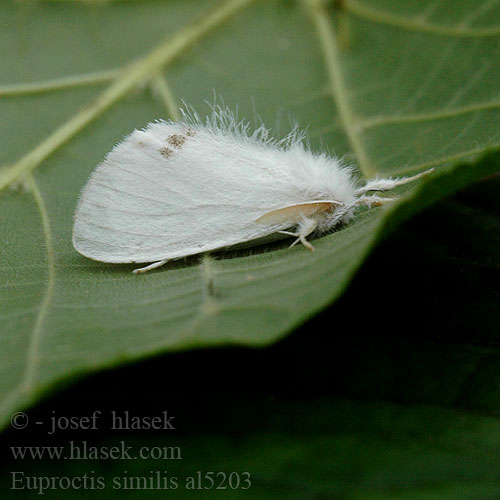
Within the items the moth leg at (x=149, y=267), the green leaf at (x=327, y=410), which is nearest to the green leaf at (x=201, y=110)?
the moth leg at (x=149, y=267)

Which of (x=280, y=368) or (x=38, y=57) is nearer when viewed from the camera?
(x=280, y=368)

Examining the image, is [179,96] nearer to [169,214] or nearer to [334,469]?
[169,214]

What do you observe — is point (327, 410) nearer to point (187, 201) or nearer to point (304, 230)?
point (304, 230)

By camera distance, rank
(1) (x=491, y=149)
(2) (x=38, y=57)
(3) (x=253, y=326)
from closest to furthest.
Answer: (3) (x=253, y=326)
(1) (x=491, y=149)
(2) (x=38, y=57)

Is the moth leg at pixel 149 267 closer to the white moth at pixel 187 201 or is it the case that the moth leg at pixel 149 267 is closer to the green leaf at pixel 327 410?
the white moth at pixel 187 201

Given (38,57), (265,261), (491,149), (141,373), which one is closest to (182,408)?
(141,373)

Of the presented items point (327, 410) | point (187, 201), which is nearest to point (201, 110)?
point (187, 201)

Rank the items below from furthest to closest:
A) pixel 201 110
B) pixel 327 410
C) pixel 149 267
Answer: pixel 201 110
pixel 149 267
pixel 327 410
